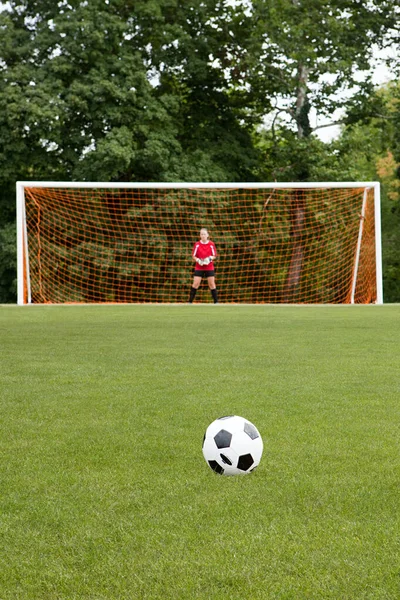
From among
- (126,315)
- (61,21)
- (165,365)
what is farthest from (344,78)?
(165,365)

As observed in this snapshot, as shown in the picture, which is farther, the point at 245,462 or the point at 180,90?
the point at 180,90

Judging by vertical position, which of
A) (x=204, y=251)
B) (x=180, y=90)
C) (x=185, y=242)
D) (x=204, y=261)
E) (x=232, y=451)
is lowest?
(x=232, y=451)

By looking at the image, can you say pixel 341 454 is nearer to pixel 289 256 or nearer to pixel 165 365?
pixel 165 365

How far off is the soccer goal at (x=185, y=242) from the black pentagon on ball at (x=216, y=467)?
66.3ft

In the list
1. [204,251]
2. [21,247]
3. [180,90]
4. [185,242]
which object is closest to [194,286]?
[204,251]

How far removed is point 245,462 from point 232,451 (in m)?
0.09

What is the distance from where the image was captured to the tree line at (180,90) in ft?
87.9

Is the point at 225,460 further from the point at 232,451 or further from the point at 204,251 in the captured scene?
the point at 204,251

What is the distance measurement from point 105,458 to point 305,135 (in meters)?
27.8

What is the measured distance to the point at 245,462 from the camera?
3.99m

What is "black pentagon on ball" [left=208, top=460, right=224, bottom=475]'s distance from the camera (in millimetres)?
3994

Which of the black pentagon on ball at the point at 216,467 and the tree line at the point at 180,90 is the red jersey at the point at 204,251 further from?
the black pentagon on ball at the point at 216,467

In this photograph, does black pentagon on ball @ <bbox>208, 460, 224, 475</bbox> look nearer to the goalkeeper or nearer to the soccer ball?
the soccer ball

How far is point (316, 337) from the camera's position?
10.7 metres
